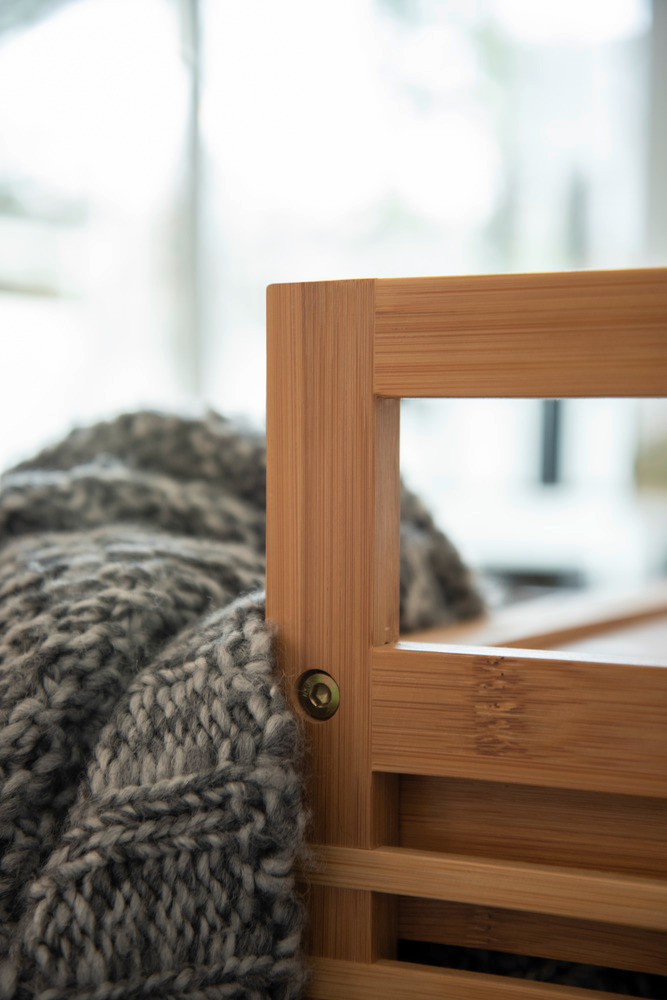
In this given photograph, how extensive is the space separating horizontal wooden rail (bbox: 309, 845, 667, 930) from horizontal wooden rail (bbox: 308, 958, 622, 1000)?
4cm

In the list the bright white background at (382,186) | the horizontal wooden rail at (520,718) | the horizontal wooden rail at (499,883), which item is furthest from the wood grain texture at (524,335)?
the bright white background at (382,186)

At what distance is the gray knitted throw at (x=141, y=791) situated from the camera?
0.47m

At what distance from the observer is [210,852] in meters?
0.48

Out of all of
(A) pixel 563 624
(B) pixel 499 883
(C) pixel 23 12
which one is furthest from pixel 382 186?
(B) pixel 499 883

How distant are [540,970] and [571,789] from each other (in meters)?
0.14

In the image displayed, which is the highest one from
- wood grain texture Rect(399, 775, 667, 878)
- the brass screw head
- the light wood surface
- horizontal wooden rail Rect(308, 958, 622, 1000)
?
the brass screw head

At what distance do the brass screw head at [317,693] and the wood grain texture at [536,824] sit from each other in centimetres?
7

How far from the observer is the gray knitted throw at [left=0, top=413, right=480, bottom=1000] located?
47 cm

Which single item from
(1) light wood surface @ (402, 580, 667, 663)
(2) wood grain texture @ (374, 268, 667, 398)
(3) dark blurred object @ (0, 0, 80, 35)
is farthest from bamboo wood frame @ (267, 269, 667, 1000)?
(3) dark blurred object @ (0, 0, 80, 35)

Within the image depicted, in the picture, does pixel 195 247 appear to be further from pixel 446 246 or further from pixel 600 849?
pixel 600 849

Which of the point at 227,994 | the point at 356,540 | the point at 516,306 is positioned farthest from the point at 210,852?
the point at 516,306

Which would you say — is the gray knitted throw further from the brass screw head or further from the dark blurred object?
the dark blurred object

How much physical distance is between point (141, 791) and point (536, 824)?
0.22m

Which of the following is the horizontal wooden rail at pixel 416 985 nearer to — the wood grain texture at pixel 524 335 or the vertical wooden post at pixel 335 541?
the vertical wooden post at pixel 335 541
